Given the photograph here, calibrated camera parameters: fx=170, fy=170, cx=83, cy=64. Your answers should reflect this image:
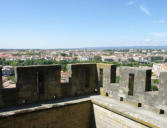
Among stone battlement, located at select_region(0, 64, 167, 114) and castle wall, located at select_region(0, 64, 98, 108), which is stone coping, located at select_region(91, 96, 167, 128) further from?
castle wall, located at select_region(0, 64, 98, 108)

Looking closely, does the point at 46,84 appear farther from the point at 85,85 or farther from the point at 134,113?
the point at 134,113

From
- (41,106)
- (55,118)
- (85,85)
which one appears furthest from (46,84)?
(85,85)

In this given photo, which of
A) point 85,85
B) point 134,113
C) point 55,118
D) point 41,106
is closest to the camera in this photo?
point 134,113

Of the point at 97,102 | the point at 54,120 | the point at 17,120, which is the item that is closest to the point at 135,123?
the point at 97,102

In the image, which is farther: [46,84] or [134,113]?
[46,84]

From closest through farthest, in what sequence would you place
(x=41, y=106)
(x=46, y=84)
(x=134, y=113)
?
(x=134, y=113)
(x=41, y=106)
(x=46, y=84)

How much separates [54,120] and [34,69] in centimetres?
237

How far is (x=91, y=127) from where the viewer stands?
827 centimetres

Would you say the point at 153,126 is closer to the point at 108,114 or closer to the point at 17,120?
the point at 108,114

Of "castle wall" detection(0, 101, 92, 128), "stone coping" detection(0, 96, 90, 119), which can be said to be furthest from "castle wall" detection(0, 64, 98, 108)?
"castle wall" detection(0, 101, 92, 128)

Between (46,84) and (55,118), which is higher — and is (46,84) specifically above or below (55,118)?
above

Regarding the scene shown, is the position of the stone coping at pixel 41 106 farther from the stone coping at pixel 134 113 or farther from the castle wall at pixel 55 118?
the stone coping at pixel 134 113

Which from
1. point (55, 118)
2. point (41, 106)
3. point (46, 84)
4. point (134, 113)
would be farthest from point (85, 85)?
point (134, 113)

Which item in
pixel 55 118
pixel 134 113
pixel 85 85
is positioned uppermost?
pixel 85 85
